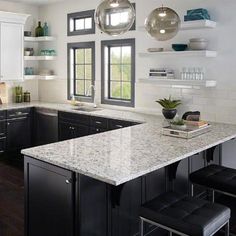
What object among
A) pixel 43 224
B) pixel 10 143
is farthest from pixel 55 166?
pixel 10 143

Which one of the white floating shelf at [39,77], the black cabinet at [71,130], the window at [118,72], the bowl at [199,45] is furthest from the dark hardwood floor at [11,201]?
the bowl at [199,45]

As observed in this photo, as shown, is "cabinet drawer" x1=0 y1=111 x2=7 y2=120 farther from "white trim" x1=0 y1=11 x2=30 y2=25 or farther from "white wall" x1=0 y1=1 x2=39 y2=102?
"white trim" x1=0 y1=11 x2=30 y2=25

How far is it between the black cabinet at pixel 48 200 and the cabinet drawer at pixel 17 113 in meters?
3.19

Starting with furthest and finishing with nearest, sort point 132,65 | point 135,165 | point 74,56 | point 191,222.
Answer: point 74,56
point 132,65
point 135,165
point 191,222

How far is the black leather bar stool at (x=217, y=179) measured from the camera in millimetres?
2943

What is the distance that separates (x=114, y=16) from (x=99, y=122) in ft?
8.50

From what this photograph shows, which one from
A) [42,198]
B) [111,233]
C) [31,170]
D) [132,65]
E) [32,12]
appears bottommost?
[111,233]

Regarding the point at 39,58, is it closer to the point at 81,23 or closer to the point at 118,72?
the point at 81,23

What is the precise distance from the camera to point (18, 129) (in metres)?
6.00

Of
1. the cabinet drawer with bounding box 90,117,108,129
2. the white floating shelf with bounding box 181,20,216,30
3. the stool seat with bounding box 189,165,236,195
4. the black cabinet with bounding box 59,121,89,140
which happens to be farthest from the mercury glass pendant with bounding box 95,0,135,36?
the black cabinet with bounding box 59,121,89,140

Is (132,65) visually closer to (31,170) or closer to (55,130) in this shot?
(55,130)

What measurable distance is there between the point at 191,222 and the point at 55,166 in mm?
1026

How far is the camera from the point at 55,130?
5.88 meters

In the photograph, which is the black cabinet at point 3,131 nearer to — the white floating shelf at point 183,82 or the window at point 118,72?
Answer: the window at point 118,72
